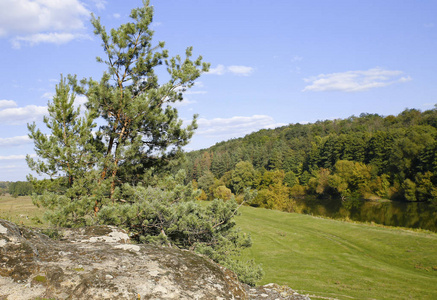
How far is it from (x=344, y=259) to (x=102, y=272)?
23651 mm

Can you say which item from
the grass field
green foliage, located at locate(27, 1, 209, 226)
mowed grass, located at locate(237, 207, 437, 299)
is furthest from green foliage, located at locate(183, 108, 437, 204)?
green foliage, located at locate(27, 1, 209, 226)

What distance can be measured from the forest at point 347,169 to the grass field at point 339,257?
23429 mm

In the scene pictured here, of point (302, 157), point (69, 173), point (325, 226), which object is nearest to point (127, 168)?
point (69, 173)

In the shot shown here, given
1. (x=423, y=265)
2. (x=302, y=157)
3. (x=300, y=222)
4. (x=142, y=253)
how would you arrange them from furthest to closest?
(x=302, y=157), (x=300, y=222), (x=423, y=265), (x=142, y=253)

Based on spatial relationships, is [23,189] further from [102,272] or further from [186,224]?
[102,272]

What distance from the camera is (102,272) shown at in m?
3.71

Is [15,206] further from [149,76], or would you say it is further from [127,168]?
[149,76]

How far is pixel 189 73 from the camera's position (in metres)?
11.0

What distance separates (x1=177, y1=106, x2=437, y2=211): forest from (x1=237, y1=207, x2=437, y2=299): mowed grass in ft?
77.6

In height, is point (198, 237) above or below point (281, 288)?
above

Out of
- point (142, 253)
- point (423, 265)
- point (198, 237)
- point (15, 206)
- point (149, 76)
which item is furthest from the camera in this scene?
point (423, 265)

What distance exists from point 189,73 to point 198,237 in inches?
239

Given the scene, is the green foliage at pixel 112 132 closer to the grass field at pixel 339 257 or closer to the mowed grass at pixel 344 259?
the grass field at pixel 339 257

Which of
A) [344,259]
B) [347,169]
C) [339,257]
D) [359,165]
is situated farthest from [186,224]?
[359,165]
